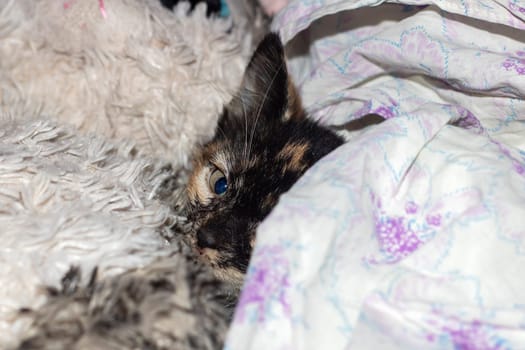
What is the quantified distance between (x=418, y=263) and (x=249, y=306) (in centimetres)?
30

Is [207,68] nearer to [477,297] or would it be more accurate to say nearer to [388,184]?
→ [388,184]

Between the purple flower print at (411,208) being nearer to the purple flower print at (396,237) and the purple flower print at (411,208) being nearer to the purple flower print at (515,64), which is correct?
the purple flower print at (396,237)

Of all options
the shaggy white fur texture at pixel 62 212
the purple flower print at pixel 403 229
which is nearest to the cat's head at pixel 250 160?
the shaggy white fur texture at pixel 62 212

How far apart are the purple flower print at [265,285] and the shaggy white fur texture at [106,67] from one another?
714 mm

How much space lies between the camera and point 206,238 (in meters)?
1.28

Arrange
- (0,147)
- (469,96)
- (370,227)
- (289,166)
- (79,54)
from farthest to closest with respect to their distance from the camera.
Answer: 1. (79,54)
2. (469,96)
3. (289,166)
4. (0,147)
5. (370,227)

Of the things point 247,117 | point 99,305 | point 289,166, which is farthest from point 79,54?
point 99,305

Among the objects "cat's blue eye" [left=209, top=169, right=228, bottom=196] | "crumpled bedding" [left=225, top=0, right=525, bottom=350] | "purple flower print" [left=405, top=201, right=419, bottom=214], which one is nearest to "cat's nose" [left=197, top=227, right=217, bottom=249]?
"cat's blue eye" [left=209, top=169, right=228, bottom=196]

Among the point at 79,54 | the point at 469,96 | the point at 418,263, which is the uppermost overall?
the point at 79,54

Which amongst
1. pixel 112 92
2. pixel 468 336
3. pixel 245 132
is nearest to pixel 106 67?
pixel 112 92

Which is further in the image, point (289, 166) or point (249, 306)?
point (289, 166)

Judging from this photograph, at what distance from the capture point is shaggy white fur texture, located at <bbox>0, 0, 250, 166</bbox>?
1583 mm

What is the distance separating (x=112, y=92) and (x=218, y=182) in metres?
0.39

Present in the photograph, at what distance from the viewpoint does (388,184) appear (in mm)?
1103
